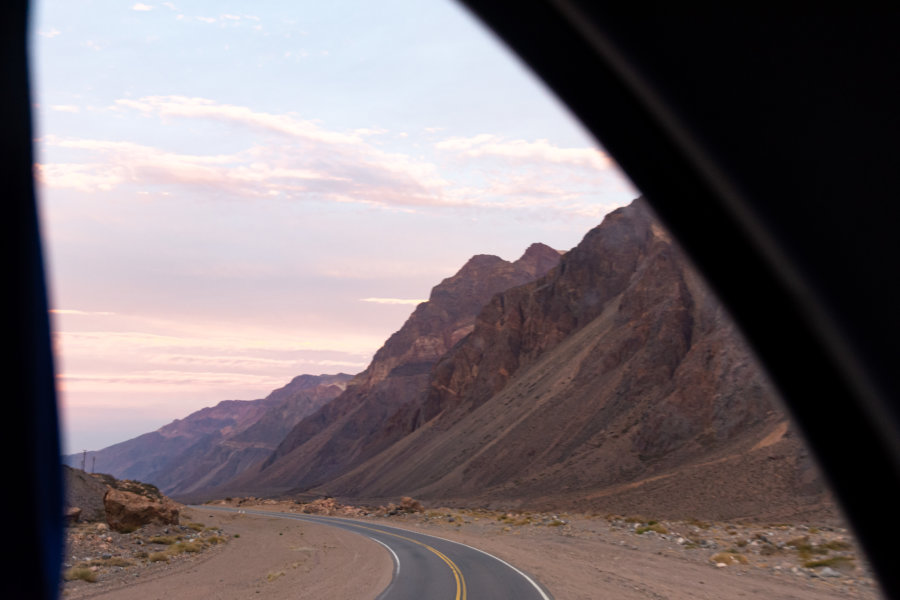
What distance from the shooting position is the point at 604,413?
233ft

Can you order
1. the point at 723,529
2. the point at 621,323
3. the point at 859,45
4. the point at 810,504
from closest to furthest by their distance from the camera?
the point at 859,45 < the point at 723,529 < the point at 810,504 < the point at 621,323

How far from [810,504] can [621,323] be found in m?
40.4

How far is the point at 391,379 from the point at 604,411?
83014 mm

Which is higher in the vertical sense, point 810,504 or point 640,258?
point 640,258

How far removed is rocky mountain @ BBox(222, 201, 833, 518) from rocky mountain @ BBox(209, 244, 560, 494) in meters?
14.7

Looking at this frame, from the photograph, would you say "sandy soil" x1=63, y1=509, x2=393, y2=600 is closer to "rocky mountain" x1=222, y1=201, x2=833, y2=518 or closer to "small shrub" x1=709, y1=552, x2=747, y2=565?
"small shrub" x1=709, y1=552, x2=747, y2=565

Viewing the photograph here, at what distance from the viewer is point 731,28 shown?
2.48m

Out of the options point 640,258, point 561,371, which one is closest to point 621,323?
point 561,371

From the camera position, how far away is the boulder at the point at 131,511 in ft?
102

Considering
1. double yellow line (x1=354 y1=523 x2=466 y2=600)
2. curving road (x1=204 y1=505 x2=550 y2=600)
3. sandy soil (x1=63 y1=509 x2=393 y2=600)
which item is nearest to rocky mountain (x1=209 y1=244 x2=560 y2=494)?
double yellow line (x1=354 y1=523 x2=466 y2=600)

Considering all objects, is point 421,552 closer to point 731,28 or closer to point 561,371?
point 731,28

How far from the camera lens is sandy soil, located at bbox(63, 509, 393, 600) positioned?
19.0 meters

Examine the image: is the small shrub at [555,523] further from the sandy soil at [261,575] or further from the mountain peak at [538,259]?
the mountain peak at [538,259]

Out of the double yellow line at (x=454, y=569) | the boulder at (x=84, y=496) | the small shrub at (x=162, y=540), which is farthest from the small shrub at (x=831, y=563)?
the boulder at (x=84, y=496)
